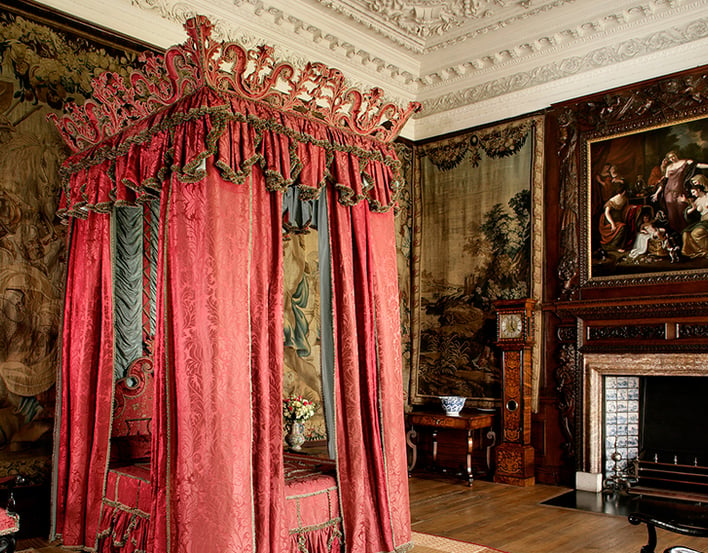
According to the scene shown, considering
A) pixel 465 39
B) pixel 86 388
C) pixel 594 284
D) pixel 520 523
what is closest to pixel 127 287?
pixel 86 388

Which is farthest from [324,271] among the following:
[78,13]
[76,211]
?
[78,13]

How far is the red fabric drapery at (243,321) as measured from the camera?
139 inches

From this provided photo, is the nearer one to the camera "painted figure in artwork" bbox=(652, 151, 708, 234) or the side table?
"painted figure in artwork" bbox=(652, 151, 708, 234)

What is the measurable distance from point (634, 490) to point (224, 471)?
532cm

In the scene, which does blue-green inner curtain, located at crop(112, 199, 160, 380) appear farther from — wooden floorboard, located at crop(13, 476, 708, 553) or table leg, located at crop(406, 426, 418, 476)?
table leg, located at crop(406, 426, 418, 476)

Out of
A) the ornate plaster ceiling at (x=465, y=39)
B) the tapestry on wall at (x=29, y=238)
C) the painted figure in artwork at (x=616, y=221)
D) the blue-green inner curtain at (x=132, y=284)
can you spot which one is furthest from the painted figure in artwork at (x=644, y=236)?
the tapestry on wall at (x=29, y=238)

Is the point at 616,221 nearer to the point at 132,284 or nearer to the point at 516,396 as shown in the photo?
the point at 516,396

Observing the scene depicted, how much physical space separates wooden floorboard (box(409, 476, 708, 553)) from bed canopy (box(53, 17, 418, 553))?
1499 millimetres

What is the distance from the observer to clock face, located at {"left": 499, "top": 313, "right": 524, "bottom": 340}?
7.74 meters

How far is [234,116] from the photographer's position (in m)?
3.75

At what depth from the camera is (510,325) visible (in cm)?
784

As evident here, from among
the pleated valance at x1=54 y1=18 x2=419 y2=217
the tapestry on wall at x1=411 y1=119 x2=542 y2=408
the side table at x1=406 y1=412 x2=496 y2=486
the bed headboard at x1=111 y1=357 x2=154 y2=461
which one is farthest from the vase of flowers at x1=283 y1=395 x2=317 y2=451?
the tapestry on wall at x1=411 y1=119 x2=542 y2=408

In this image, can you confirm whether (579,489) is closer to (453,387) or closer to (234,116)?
(453,387)

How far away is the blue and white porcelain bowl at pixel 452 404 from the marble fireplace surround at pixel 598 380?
4.47 feet
